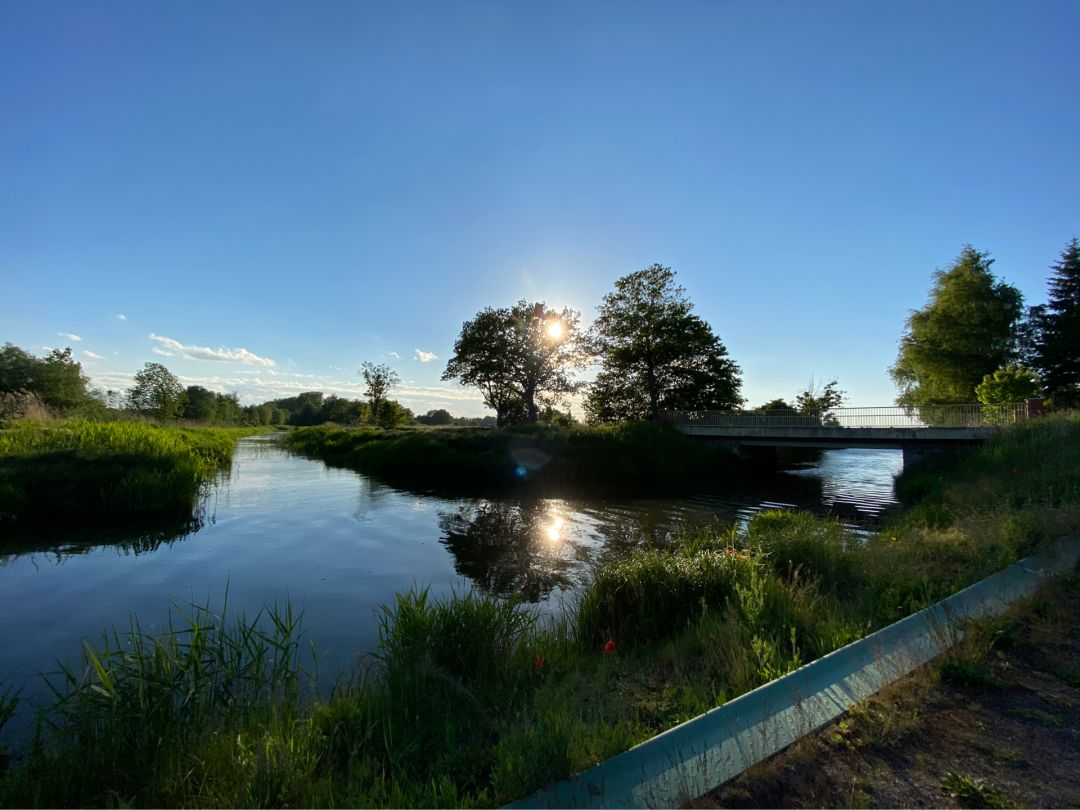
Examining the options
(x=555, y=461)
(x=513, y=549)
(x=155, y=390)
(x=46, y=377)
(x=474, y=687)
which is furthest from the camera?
(x=155, y=390)

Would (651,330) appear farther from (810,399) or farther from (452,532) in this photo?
(452,532)

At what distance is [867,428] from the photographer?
26.5m

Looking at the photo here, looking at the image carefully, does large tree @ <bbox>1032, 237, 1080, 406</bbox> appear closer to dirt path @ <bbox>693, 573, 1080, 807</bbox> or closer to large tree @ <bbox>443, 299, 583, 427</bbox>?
large tree @ <bbox>443, 299, 583, 427</bbox>

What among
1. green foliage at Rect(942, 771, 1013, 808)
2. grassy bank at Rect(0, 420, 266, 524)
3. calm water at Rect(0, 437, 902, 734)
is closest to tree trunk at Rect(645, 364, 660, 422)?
calm water at Rect(0, 437, 902, 734)

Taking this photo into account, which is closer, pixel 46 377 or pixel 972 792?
pixel 972 792

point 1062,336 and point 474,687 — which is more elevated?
point 1062,336

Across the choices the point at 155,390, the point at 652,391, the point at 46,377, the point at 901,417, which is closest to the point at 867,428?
the point at 901,417

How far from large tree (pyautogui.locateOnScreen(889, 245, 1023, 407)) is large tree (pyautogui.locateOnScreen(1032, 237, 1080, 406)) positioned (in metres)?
3.25

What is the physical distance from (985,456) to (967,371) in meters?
31.4

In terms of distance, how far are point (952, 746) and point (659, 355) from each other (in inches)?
1663

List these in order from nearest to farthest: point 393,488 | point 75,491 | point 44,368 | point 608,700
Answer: point 608,700 → point 75,491 → point 393,488 → point 44,368

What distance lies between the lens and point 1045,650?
372cm

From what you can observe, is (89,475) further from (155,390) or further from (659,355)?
(155,390)

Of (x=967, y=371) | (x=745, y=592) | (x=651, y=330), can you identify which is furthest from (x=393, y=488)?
(x=967, y=371)
